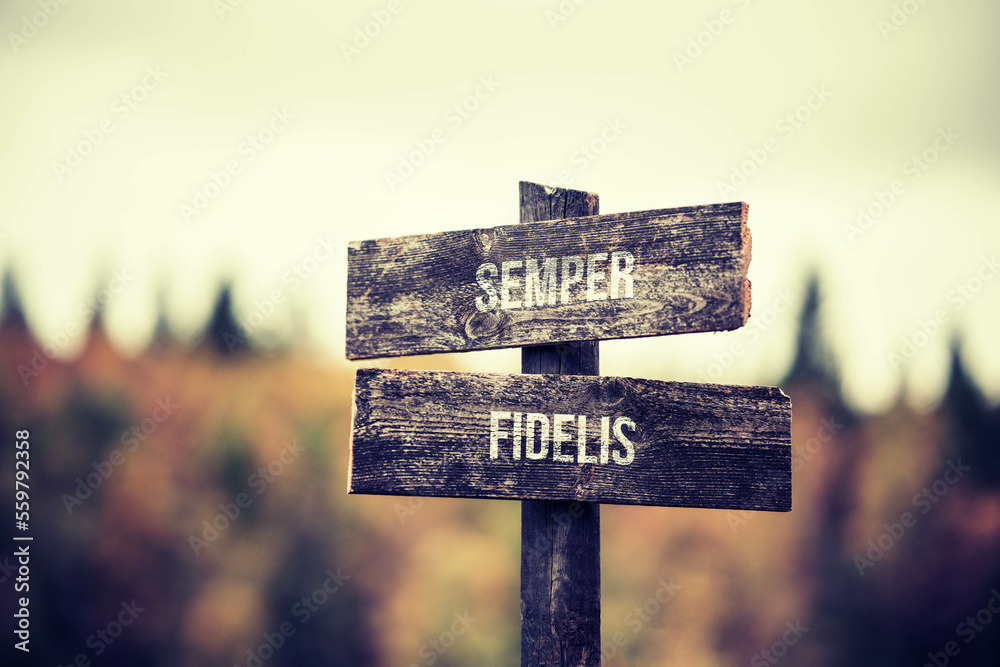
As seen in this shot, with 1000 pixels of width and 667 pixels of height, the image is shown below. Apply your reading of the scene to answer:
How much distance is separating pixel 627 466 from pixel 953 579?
72.9ft

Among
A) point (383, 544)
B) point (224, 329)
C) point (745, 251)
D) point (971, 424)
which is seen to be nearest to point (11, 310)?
point (224, 329)

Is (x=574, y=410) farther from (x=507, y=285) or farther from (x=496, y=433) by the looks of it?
(x=507, y=285)

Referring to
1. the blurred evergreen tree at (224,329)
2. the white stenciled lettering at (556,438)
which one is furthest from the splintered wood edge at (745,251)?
the blurred evergreen tree at (224,329)

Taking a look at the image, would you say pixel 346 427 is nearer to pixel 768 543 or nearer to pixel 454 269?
pixel 768 543

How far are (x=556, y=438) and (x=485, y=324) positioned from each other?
318 millimetres

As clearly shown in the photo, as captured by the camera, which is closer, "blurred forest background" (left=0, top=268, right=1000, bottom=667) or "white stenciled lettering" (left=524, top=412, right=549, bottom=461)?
"white stenciled lettering" (left=524, top=412, right=549, bottom=461)

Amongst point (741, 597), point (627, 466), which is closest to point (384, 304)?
point (627, 466)

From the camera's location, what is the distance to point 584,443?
1.82 meters

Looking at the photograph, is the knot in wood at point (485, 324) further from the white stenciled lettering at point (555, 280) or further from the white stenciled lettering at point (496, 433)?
the white stenciled lettering at point (496, 433)

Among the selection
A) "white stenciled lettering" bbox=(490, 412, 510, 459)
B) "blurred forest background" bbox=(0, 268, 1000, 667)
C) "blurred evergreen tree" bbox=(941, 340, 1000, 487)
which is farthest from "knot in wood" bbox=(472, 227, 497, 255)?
"blurred evergreen tree" bbox=(941, 340, 1000, 487)

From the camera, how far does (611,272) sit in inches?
73.4

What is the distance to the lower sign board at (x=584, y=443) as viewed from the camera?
181 centimetres

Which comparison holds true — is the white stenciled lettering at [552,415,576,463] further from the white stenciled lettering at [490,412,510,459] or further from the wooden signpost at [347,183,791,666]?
the white stenciled lettering at [490,412,510,459]

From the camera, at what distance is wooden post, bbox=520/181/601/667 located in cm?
188
